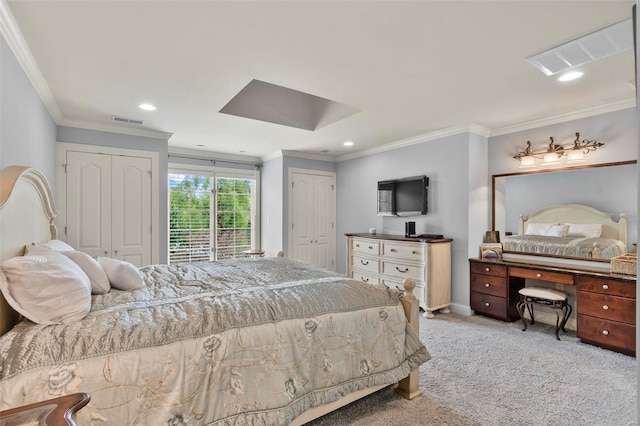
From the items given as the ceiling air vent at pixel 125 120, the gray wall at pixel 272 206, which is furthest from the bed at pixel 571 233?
the ceiling air vent at pixel 125 120

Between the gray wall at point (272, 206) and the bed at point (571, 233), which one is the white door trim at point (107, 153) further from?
the bed at point (571, 233)

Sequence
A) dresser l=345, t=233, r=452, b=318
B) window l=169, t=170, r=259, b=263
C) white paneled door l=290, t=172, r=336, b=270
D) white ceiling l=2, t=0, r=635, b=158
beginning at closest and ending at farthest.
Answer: white ceiling l=2, t=0, r=635, b=158 < dresser l=345, t=233, r=452, b=318 < window l=169, t=170, r=259, b=263 < white paneled door l=290, t=172, r=336, b=270

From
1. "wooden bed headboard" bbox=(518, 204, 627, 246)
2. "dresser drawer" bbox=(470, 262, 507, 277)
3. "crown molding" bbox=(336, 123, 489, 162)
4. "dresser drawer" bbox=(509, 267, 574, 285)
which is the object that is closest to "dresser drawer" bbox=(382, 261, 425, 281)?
"dresser drawer" bbox=(470, 262, 507, 277)

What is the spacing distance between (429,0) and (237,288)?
2.06 m

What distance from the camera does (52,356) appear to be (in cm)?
125

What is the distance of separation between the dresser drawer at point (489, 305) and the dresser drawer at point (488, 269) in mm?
275

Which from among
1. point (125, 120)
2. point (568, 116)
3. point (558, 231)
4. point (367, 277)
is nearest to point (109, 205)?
point (125, 120)

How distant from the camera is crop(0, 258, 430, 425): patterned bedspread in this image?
1.28 meters

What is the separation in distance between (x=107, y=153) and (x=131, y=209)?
2.48ft

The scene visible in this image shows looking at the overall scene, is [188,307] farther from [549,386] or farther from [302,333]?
[549,386]

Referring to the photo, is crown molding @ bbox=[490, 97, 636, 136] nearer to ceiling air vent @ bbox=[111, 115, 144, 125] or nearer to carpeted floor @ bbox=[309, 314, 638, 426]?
carpeted floor @ bbox=[309, 314, 638, 426]

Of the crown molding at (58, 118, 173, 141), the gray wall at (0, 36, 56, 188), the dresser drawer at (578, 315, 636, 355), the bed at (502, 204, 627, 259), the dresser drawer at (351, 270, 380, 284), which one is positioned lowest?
the dresser drawer at (578, 315, 636, 355)

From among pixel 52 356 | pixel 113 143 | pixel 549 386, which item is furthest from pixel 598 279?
pixel 113 143

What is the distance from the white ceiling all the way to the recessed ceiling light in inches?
2.4
